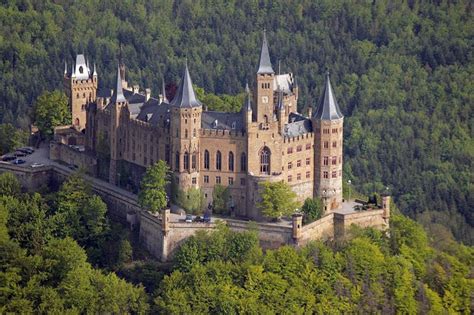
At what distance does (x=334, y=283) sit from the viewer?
113375mm

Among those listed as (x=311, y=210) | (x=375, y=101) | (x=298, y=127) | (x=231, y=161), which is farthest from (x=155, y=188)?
(x=375, y=101)

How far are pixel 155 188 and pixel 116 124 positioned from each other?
1154cm

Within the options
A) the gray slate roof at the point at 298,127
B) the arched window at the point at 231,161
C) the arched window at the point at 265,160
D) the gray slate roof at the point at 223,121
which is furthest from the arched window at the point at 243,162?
the gray slate roof at the point at 298,127

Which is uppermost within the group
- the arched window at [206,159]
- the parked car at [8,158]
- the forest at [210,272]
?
the arched window at [206,159]

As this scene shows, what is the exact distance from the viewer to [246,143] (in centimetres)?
11681

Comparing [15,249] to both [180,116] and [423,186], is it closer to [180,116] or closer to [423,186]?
[180,116]

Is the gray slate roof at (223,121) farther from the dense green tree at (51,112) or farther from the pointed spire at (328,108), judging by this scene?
the dense green tree at (51,112)

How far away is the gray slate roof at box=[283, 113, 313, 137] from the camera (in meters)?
119

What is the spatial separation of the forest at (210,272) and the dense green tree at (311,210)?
264 centimetres

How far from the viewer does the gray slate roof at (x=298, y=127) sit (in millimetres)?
118875

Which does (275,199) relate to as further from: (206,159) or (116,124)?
(116,124)

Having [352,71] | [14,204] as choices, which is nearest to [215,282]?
[14,204]

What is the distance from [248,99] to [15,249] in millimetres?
21901

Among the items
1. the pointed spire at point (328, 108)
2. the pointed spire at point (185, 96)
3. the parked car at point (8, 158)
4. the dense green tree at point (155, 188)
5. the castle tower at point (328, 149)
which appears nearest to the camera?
the dense green tree at point (155, 188)
